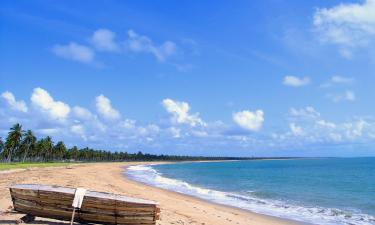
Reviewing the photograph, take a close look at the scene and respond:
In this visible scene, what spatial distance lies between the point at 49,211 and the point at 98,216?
59.2 inches

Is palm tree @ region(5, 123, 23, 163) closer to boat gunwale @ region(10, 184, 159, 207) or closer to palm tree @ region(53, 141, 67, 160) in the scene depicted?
palm tree @ region(53, 141, 67, 160)

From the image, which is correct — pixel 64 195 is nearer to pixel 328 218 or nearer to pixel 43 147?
pixel 328 218

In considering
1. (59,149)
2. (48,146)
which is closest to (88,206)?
(48,146)

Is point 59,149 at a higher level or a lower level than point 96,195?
higher

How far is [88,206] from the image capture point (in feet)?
39.8

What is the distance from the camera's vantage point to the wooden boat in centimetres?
1198

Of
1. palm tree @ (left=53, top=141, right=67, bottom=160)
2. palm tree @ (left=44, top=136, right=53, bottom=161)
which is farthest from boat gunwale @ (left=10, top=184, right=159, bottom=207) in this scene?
palm tree @ (left=53, top=141, right=67, bottom=160)

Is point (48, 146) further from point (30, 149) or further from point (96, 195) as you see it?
point (96, 195)

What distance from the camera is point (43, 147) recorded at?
416 feet

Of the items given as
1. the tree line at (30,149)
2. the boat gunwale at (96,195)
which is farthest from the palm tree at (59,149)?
the boat gunwale at (96,195)

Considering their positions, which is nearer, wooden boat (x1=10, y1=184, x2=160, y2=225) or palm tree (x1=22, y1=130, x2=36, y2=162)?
wooden boat (x1=10, y1=184, x2=160, y2=225)

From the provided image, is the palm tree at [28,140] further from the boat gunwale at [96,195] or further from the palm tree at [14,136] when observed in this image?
the boat gunwale at [96,195]

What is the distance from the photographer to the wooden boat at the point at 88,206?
11984 millimetres

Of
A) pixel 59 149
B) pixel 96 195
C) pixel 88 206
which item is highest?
pixel 59 149
